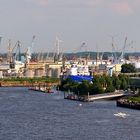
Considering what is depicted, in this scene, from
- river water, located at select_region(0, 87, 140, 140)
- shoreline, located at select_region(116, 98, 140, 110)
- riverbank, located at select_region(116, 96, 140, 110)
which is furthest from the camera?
riverbank, located at select_region(116, 96, 140, 110)

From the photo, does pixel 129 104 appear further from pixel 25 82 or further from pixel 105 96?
pixel 25 82

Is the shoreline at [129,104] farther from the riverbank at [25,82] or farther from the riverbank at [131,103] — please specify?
the riverbank at [25,82]

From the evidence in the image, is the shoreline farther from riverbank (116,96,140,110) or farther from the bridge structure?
the bridge structure

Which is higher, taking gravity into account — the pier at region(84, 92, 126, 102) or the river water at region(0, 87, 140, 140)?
the pier at region(84, 92, 126, 102)

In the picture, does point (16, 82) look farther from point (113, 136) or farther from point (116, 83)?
point (113, 136)

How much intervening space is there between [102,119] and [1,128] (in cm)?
432

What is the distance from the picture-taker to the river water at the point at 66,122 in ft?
69.2

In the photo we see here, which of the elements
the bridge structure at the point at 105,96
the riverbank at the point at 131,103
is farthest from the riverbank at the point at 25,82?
the riverbank at the point at 131,103

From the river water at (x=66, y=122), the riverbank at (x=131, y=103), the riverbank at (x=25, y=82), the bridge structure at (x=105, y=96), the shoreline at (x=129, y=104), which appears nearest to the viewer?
the river water at (x=66, y=122)

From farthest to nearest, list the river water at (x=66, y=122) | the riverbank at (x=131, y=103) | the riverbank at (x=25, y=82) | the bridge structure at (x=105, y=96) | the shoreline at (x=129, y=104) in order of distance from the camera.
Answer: the riverbank at (x=25, y=82) → the bridge structure at (x=105, y=96) → the riverbank at (x=131, y=103) → the shoreline at (x=129, y=104) → the river water at (x=66, y=122)

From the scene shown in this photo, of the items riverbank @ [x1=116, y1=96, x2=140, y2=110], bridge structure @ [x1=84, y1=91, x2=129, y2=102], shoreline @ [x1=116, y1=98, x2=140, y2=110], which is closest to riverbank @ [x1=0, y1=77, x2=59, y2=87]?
bridge structure @ [x1=84, y1=91, x2=129, y2=102]

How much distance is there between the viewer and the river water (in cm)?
2109

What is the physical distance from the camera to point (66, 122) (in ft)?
81.0

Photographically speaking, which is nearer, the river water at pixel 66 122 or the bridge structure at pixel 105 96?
the river water at pixel 66 122
